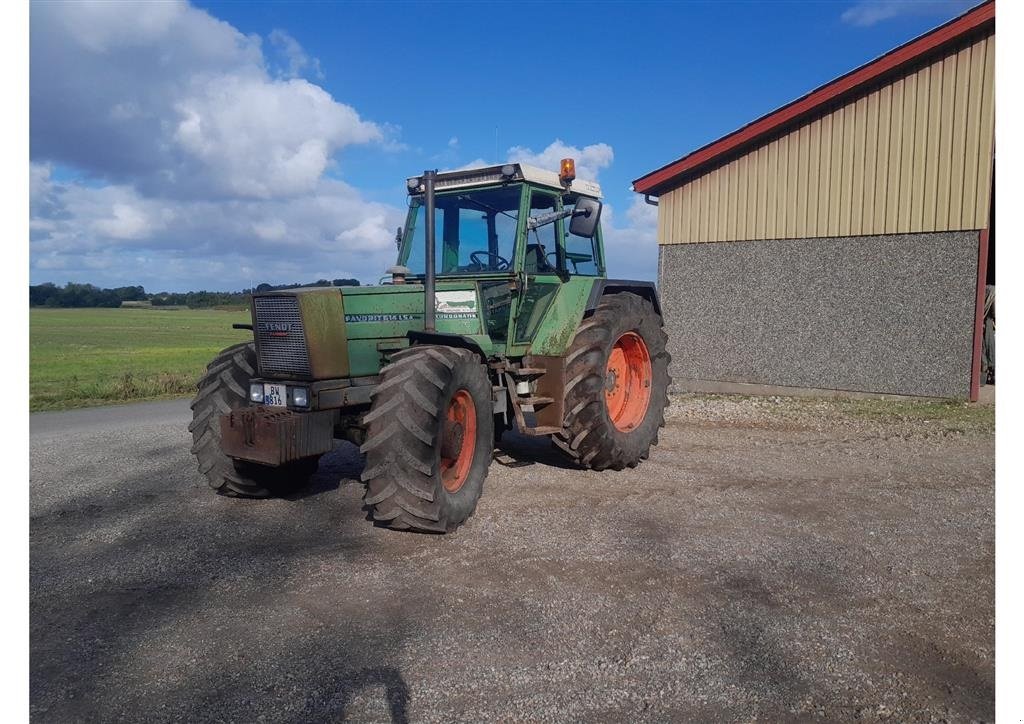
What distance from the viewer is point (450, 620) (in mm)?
3896

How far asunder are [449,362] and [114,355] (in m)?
25.1

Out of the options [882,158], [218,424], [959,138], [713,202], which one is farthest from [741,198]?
[218,424]

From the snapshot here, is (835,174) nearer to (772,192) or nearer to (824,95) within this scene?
(772,192)

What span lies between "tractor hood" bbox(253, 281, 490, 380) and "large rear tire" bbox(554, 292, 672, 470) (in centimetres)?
156

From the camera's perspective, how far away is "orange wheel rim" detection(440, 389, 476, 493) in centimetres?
538

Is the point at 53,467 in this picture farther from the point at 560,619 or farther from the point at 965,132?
the point at 965,132

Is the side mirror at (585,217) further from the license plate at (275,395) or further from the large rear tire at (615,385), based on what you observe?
the license plate at (275,395)

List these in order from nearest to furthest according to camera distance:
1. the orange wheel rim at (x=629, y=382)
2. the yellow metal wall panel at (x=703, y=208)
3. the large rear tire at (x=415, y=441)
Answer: the large rear tire at (x=415, y=441) → the orange wheel rim at (x=629, y=382) → the yellow metal wall panel at (x=703, y=208)

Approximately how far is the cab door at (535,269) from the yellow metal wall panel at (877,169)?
6.26 meters

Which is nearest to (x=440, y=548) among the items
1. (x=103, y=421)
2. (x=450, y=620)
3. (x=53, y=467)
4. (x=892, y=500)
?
(x=450, y=620)

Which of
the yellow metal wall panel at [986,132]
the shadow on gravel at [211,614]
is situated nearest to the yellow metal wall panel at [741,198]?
the yellow metal wall panel at [986,132]

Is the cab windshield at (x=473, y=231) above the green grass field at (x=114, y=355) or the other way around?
above

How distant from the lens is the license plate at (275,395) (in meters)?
5.59

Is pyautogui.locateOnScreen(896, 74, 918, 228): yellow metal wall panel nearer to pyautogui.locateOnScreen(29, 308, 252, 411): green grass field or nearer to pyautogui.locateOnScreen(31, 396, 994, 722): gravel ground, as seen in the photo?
pyautogui.locateOnScreen(31, 396, 994, 722): gravel ground
